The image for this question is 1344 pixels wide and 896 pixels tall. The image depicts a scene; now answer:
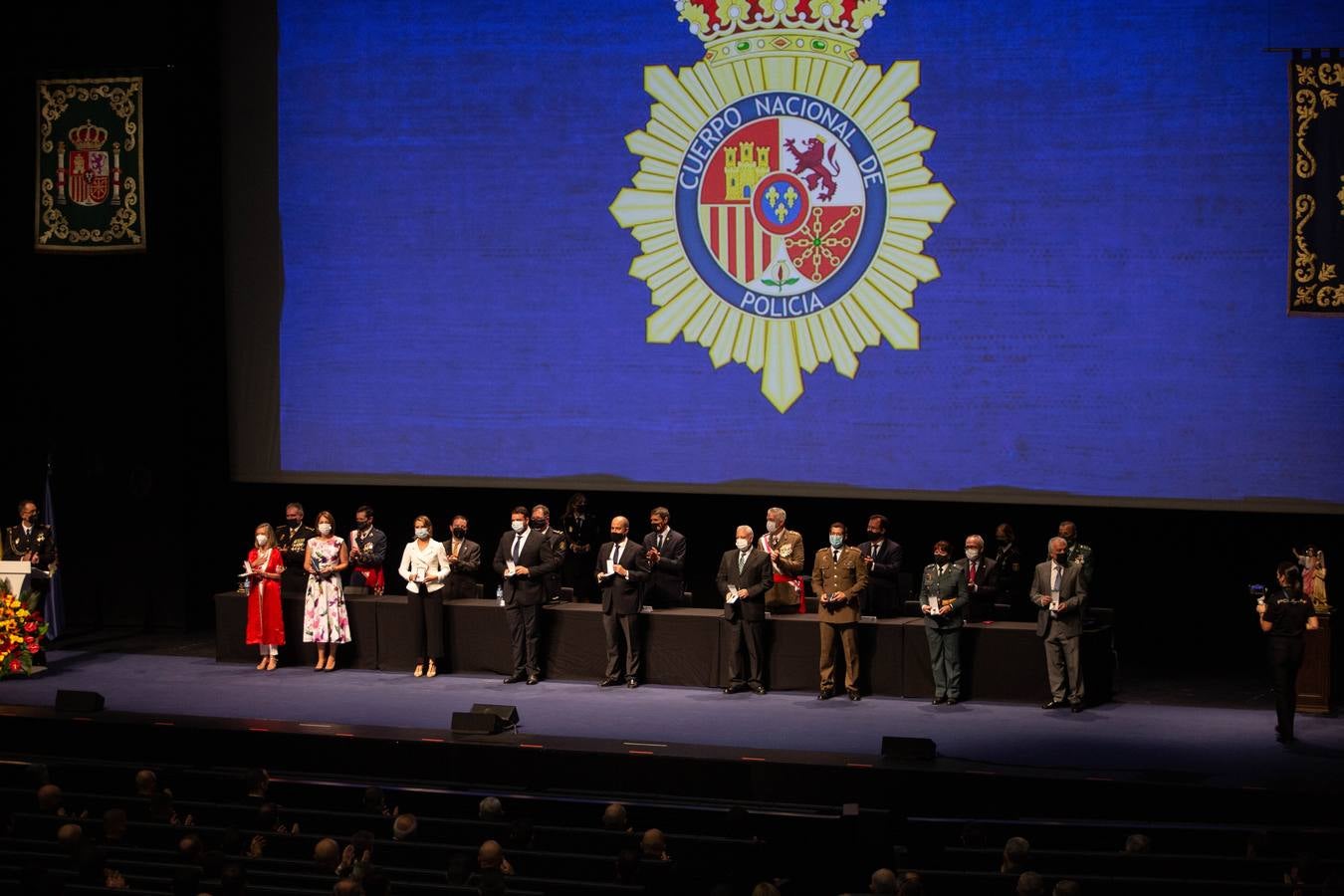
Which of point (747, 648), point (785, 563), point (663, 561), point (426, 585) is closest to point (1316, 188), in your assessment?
point (785, 563)

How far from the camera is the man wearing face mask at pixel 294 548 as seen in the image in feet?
49.8

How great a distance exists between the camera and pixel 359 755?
1121cm

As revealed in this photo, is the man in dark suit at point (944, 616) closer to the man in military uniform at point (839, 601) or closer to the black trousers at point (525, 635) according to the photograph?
the man in military uniform at point (839, 601)

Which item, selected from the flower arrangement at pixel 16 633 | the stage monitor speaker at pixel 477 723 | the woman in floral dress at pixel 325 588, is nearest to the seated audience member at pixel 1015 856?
the stage monitor speaker at pixel 477 723

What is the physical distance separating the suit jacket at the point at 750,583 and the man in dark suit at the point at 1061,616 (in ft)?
7.00

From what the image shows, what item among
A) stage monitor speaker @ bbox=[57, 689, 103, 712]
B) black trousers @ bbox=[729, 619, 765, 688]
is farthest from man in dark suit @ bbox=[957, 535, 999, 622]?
stage monitor speaker @ bbox=[57, 689, 103, 712]

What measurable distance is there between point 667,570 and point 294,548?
137 inches

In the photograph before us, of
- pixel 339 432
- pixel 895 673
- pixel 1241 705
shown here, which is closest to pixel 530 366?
pixel 339 432

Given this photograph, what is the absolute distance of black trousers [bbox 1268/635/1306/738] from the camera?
11.9m

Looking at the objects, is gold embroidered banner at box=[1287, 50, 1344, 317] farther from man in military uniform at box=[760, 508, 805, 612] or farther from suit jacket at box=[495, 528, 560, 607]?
suit jacket at box=[495, 528, 560, 607]

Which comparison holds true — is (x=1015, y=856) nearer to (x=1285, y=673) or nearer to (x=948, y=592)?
(x=1285, y=673)

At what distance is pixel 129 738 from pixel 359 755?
1646 mm

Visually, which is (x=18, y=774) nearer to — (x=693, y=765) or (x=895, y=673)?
(x=693, y=765)

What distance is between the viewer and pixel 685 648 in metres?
14.1
